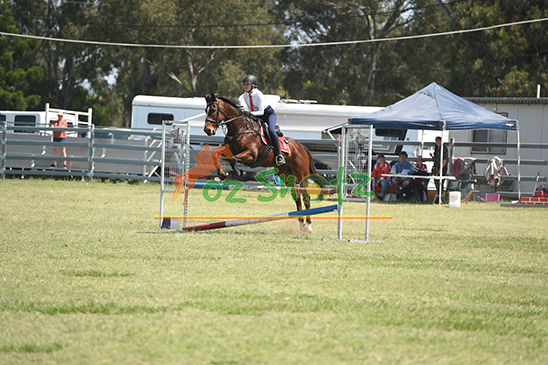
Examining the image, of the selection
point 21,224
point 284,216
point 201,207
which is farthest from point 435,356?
point 201,207

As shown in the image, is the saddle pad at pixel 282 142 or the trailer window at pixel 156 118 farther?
the trailer window at pixel 156 118

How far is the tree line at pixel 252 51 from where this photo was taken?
134 feet

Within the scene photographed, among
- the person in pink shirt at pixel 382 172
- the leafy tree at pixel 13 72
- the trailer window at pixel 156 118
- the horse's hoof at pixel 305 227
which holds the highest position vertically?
the leafy tree at pixel 13 72

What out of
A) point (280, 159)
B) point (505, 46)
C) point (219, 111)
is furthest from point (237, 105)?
point (505, 46)

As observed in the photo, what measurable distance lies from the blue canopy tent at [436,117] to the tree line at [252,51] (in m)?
18.9

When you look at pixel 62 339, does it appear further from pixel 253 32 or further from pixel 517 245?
pixel 253 32

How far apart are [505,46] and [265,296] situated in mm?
34060

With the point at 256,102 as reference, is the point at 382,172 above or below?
below

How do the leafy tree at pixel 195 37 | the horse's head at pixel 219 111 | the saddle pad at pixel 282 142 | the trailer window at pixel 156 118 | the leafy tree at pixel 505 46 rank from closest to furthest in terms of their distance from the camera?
the horse's head at pixel 219 111, the saddle pad at pixel 282 142, the trailer window at pixel 156 118, the leafy tree at pixel 505 46, the leafy tree at pixel 195 37

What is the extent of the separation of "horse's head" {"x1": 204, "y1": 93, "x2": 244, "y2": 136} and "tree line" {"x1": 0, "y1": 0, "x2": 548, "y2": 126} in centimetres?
2930

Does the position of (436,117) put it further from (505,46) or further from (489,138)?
(505,46)

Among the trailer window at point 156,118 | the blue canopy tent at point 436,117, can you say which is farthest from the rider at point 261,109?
the trailer window at point 156,118

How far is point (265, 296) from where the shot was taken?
5.29m

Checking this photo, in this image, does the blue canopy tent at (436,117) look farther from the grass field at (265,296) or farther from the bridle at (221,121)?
the grass field at (265,296)
